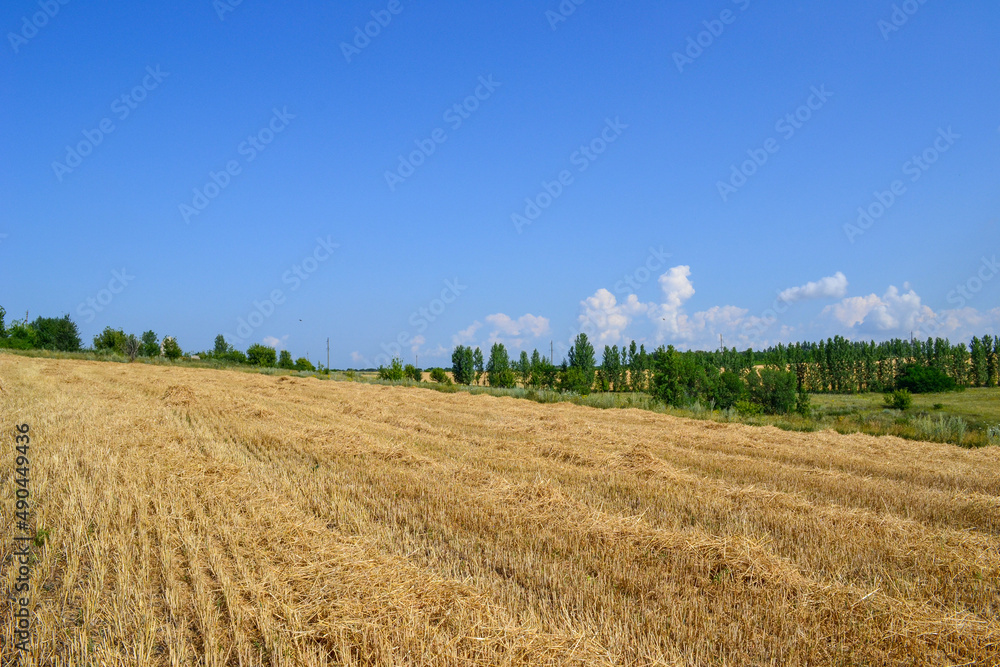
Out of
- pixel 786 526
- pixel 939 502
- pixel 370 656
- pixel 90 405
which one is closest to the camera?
pixel 370 656

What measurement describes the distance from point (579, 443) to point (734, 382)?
37504 millimetres

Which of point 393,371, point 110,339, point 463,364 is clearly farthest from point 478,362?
point 110,339

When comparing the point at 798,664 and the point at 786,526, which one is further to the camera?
the point at 786,526

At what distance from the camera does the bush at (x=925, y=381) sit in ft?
205

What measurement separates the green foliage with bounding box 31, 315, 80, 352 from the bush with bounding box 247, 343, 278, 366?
2567cm

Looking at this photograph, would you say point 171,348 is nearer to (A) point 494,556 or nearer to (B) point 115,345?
(B) point 115,345

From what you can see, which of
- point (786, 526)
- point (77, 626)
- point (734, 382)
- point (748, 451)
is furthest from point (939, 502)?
point (734, 382)

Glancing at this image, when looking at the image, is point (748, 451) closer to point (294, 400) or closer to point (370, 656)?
point (370, 656)

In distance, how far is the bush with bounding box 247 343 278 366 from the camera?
61.5 meters

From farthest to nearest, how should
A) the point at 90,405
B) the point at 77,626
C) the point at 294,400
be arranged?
the point at 294,400 < the point at 90,405 < the point at 77,626

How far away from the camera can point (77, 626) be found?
11.7 ft

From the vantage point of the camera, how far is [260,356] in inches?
2424

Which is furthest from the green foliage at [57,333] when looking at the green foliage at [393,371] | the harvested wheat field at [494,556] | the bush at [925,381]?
the bush at [925,381]

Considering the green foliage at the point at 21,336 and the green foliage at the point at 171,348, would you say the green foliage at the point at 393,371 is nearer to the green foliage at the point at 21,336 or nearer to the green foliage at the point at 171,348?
the green foliage at the point at 171,348
